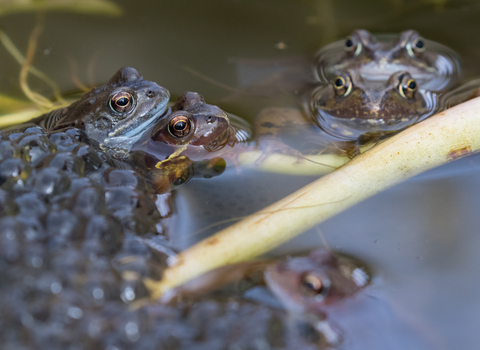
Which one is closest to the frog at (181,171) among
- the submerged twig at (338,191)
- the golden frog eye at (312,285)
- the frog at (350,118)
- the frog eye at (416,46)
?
the frog at (350,118)

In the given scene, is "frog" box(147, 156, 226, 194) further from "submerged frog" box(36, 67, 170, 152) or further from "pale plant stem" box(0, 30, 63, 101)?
"pale plant stem" box(0, 30, 63, 101)

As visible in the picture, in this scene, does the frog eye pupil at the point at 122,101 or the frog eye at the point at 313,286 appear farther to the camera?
the frog eye pupil at the point at 122,101

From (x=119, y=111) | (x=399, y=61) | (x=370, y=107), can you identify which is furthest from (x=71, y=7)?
(x=399, y=61)

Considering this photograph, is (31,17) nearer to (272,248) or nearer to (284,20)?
(284,20)

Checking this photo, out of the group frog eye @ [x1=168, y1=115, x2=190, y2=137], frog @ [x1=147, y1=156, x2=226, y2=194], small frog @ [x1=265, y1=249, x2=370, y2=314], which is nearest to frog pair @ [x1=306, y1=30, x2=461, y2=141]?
frog @ [x1=147, y1=156, x2=226, y2=194]

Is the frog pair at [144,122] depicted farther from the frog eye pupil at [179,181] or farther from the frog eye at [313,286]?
the frog eye at [313,286]

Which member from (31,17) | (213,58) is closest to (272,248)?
(213,58)
